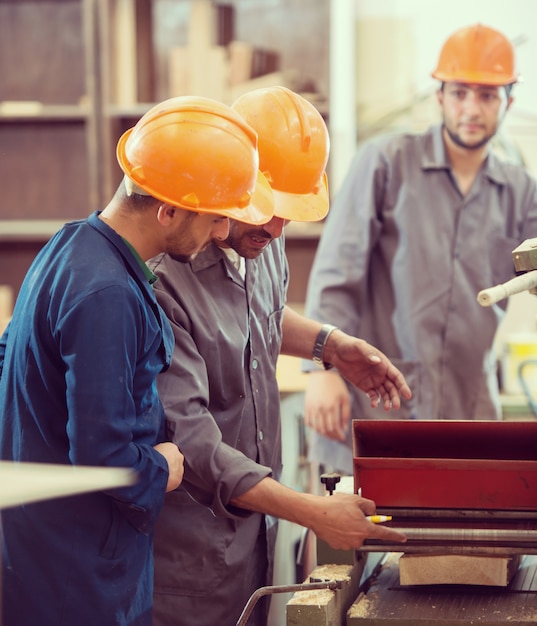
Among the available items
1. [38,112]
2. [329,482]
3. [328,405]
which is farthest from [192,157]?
[38,112]

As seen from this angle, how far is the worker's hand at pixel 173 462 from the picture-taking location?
133cm

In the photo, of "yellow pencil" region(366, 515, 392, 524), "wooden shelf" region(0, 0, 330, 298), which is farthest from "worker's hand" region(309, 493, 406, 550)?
"wooden shelf" region(0, 0, 330, 298)

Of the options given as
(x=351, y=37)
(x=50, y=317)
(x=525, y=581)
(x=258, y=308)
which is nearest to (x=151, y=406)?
(x=50, y=317)

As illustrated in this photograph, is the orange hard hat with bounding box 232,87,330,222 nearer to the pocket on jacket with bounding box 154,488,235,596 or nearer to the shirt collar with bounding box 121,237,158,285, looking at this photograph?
the shirt collar with bounding box 121,237,158,285

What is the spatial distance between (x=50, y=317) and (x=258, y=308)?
557 mm

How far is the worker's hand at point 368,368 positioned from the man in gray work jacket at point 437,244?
606 millimetres

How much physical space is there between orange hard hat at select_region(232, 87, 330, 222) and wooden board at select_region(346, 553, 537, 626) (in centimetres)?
61

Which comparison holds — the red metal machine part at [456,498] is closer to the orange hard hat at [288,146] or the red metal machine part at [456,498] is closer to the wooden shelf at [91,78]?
the orange hard hat at [288,146]

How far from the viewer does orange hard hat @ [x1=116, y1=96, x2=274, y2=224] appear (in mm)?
1295

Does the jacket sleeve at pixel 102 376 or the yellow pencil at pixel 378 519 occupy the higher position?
the jacket sleeve at pixel 102 376

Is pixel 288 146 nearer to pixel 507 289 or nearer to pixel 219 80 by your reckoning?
pixel 507 289

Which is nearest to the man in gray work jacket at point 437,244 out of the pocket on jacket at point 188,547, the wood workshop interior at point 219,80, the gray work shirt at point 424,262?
the gray work shirt at point 424,262

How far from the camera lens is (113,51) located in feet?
12.7

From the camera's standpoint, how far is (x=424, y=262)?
254 centimetres
